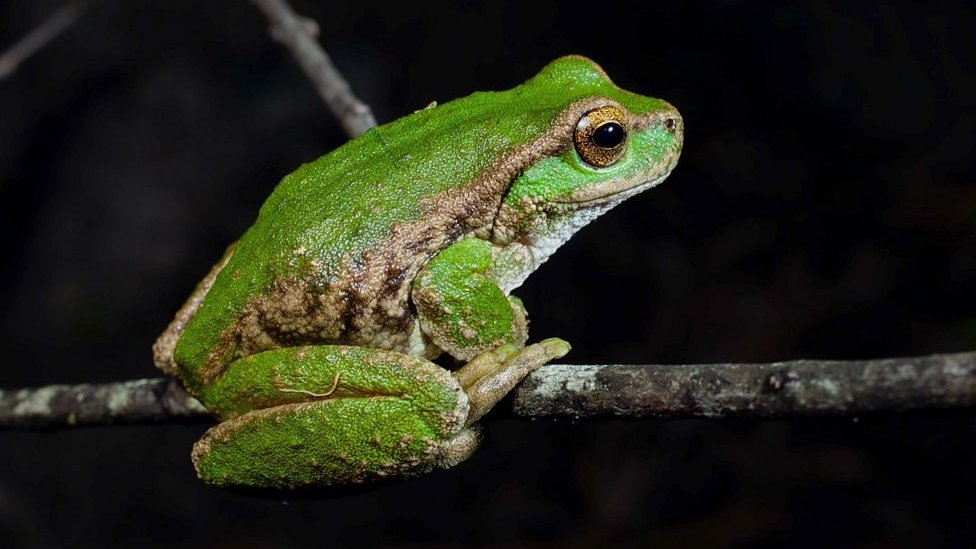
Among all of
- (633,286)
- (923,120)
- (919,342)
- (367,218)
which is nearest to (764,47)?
(923,120)

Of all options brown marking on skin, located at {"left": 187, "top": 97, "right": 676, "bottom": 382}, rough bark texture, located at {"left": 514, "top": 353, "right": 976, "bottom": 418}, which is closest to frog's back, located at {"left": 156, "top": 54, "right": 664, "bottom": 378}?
brown marking on skin, located at {"left": 187, "top": 97, "right": 676, "bottom": 382}

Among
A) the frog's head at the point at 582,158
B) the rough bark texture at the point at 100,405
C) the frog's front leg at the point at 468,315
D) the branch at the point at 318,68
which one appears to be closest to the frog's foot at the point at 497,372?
the frog's front leg at the point at 468,315

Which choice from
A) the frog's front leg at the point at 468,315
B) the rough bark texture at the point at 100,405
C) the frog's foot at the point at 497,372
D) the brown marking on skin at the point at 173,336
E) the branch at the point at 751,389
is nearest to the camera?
the branch at the point at 751,389

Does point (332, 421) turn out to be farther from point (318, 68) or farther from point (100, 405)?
point (318, 68)

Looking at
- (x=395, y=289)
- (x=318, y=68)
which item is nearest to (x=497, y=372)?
(x=395, y=289)

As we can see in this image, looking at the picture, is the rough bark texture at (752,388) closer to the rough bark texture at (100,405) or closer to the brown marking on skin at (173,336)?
the brown marking on skin at (173,336)

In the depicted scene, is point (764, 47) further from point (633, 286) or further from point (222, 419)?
point (222, 419)
